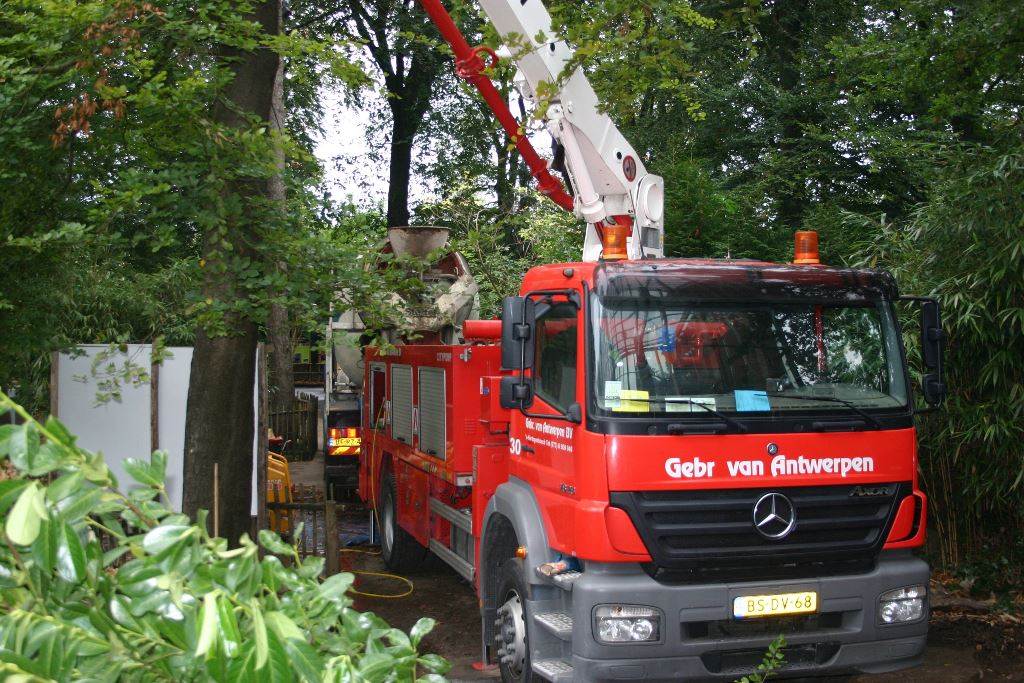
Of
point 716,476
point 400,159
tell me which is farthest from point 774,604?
point 400,159

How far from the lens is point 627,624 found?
17.2 feet

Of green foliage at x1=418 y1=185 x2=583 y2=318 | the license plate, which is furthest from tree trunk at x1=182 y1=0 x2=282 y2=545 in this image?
green foliage at x1=418 y1=185 x2=583 y2=318

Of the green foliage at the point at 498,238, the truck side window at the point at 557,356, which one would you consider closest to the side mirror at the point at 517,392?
the truck side window at the point at 557,356

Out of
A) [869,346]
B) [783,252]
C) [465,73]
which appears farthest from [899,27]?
[869,346]

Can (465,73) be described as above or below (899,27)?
below

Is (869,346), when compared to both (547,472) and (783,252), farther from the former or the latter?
(783,252)

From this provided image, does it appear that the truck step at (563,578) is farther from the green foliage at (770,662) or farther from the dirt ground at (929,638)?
the dirt ground at (929,638)

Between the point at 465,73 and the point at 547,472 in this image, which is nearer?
the point at 547,472

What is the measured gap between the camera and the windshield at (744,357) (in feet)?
18.0

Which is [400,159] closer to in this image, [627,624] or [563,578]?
[563,578]

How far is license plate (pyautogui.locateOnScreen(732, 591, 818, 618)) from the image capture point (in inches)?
209

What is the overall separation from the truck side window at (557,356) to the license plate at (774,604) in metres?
1.42

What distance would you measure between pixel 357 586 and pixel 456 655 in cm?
242

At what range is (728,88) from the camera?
1716 centimetres
